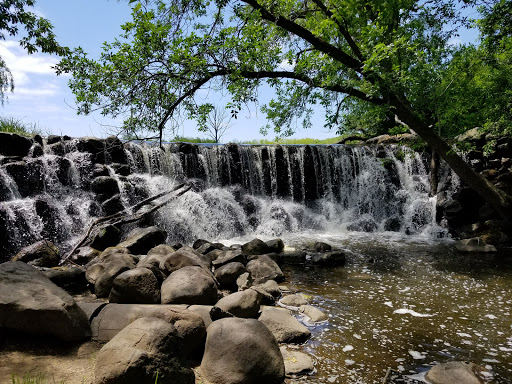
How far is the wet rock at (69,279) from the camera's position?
5.93 meters

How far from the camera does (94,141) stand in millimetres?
13367

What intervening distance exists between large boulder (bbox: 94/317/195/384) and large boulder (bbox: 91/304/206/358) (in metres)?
0.40

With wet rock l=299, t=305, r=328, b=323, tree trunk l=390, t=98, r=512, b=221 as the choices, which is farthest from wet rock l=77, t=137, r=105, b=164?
wet rock l=299, t=305, r=328, b=323

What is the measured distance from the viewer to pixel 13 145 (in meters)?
11.9

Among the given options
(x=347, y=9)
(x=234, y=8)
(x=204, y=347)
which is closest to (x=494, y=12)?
(x=347, y=9)

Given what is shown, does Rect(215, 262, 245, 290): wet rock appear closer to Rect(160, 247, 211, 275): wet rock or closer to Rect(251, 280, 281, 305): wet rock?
Rect(251, 280, 281, 305): wet rock

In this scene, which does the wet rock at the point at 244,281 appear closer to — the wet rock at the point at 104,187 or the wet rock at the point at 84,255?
the wet rock at the point at 84,255

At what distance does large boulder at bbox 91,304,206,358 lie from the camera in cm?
362

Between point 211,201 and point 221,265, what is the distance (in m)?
6.60

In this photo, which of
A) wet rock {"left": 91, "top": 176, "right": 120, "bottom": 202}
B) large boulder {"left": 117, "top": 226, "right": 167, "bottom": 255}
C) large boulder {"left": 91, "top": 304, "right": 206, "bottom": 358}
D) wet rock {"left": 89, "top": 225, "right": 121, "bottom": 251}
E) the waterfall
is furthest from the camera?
wet rock {"left": 91, "top": 176, "right": 120, "bottom": 202}

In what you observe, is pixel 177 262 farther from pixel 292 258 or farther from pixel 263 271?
pixel 292 258

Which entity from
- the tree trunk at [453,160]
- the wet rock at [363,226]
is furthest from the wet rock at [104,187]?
the tree trunk at [453,160]

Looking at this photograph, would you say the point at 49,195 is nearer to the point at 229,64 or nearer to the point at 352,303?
the point at 229,64

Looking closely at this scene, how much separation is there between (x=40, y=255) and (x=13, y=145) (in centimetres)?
653
